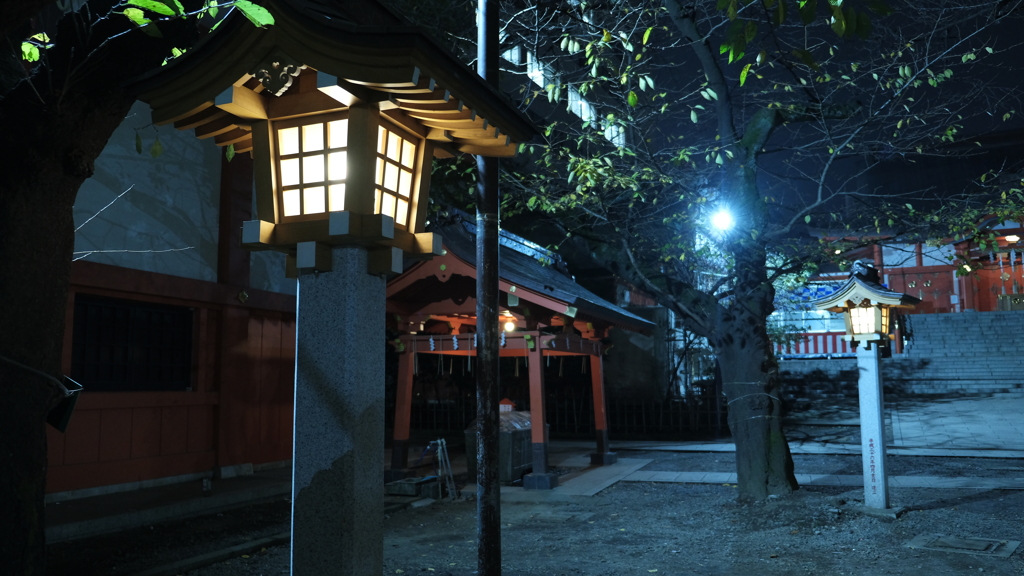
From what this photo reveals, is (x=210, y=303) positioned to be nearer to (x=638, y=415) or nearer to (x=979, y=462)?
(x=638, y=415)

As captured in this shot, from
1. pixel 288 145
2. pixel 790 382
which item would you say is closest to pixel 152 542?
pixel 288 145

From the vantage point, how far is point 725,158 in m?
11.5

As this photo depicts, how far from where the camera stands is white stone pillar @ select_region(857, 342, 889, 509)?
9.55 metres

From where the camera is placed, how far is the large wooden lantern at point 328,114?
13.3 feet

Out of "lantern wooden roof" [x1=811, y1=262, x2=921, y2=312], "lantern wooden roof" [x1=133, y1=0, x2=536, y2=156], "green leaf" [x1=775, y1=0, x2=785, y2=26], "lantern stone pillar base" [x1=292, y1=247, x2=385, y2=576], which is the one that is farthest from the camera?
"lantern wooden roof" [x1=811, y1=262, x2=921, y2=312]

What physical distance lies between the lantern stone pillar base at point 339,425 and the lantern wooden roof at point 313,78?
0.96 meters

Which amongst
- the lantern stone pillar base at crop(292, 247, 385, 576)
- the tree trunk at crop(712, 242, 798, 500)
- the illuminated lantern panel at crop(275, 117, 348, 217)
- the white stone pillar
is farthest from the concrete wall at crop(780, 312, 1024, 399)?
the illuminated lantern panel at crop(275, 117, 348, 217)

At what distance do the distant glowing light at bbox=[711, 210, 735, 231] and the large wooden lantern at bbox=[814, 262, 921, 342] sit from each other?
6.01 feet

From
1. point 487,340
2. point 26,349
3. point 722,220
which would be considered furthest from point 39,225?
point 722,220

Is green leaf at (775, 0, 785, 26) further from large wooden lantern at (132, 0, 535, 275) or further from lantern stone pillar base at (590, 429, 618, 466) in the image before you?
lantern stone pillar base at (590, 429, 618, 466)

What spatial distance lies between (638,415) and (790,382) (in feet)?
24.4

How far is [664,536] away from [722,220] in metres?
5.04

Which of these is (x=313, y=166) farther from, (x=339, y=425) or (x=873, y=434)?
(x=873, y=434)

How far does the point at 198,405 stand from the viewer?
476 inches
